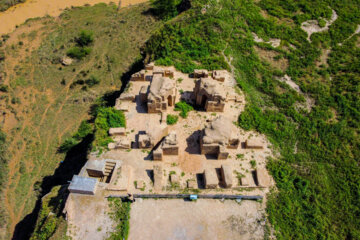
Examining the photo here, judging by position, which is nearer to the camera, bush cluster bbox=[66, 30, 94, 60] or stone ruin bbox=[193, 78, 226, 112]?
stone ruin bbox=[193, 78, 226, 112]

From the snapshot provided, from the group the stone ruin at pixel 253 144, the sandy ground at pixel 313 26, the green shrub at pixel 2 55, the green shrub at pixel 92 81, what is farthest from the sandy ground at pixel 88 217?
the sandy ground at pixel 313 26

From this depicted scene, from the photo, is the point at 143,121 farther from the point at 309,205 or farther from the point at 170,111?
the point at 309,205

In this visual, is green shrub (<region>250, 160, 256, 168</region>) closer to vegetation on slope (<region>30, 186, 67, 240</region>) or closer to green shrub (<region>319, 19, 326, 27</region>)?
vegetation on slope (<region>30, 186, 67, 240</region>)

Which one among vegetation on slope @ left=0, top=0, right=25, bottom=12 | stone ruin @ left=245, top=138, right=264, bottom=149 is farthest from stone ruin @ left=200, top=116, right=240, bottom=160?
vegetation on slope @ left=0, top=0, right=25, bottom=12

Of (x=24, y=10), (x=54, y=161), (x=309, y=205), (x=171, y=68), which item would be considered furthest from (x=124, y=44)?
(x=309, y=205)

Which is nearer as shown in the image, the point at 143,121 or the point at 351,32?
the point at 143,121

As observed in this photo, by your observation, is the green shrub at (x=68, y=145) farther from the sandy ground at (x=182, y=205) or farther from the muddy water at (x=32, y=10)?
the muddy water at (x=32, y=10)
